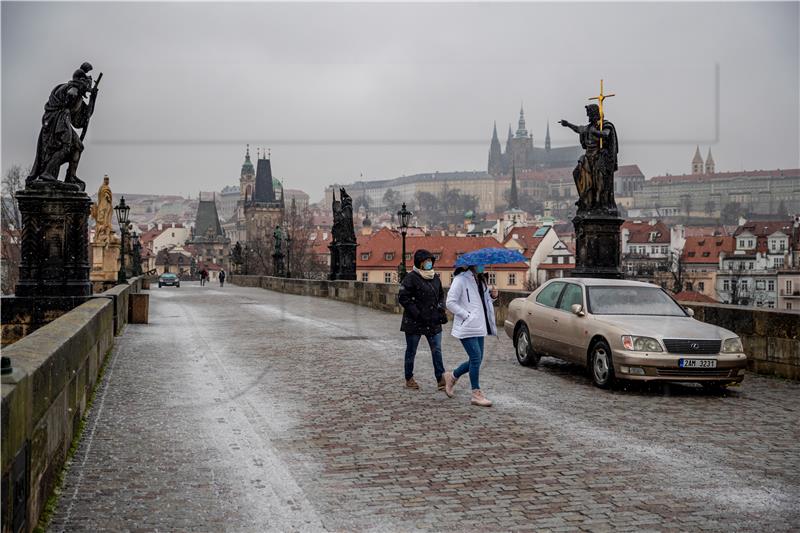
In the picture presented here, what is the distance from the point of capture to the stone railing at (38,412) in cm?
403

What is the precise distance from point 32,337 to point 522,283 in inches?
3872

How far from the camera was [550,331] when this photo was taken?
466 inches

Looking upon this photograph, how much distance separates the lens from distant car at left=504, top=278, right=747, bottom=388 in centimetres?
971

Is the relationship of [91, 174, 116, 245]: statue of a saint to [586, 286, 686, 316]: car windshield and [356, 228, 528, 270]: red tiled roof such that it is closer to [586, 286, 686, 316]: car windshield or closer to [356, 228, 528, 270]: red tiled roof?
[586, 286, 686, 316]: car windshield

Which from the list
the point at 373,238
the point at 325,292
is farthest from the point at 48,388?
the point at 373,238

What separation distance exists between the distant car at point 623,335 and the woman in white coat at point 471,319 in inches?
68.0

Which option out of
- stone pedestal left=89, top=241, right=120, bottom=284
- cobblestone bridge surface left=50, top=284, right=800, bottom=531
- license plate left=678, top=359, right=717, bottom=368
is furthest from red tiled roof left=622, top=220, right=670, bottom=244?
license plate left=678, top=359, right=717, bottom=368

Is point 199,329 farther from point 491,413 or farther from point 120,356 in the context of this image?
point 491,413

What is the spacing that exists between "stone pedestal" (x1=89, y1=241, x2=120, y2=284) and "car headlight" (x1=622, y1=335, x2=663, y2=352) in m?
24.5

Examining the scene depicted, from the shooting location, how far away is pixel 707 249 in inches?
4136

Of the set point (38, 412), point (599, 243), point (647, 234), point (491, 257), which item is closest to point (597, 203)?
point (599, 243)

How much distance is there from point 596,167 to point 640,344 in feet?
25.9

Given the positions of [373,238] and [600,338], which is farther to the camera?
[373,238]

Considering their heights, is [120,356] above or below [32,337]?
below
